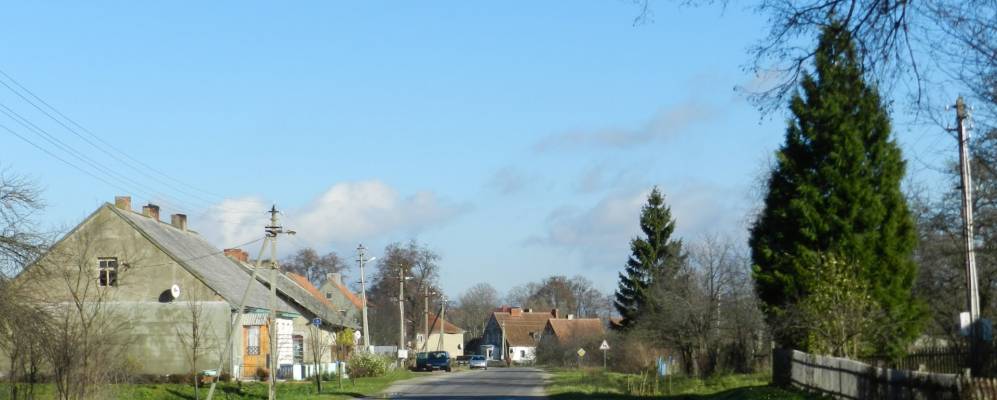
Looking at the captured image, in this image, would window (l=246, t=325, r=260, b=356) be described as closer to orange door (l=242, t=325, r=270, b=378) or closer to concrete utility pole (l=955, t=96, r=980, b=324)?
orange door (l=242, t=325, r=270, b=378)

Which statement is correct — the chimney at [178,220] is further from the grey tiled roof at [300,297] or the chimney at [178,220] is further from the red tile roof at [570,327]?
the red tile roof at [570,327]

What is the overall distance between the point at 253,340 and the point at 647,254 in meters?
27.0

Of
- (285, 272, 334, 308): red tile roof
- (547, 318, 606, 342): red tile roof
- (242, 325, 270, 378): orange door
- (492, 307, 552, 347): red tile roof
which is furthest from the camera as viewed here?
(492, 307, 552, 347): red tile roof

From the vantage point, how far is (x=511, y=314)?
137 meters

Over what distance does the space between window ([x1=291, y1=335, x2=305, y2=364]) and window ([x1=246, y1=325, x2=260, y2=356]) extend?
587cm

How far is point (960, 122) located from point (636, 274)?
43.1 meters

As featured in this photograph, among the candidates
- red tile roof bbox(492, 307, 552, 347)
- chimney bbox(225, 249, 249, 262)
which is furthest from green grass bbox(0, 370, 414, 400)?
red tile roof bbox(492, 307, 552, 347)

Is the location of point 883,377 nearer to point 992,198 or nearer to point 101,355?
point 992,198

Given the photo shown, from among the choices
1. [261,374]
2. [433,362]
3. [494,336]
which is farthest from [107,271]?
[494,336]

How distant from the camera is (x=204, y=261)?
51062mm

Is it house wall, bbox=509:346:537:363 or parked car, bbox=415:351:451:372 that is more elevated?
parked car, bbox=415:351:451:372

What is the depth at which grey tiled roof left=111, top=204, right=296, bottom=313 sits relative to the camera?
4541cm

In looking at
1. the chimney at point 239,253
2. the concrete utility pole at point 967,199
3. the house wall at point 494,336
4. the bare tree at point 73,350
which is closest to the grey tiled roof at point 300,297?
the chimney at point 239,253

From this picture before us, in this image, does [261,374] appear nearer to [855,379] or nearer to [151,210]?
[151,210]
